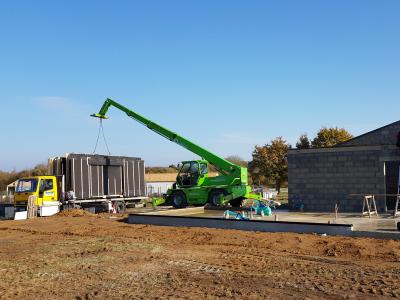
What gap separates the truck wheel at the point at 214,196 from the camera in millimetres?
25286

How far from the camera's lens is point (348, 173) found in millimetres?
20312

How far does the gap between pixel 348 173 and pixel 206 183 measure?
8.37m

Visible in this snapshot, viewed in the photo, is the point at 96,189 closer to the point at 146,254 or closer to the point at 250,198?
the point at 250,198

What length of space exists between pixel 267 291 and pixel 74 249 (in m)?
7.28

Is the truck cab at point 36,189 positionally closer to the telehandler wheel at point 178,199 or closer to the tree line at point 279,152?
the telehandler wheel at point 178,199

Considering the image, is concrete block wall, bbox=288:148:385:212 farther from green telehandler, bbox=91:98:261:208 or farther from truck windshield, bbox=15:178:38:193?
truck windshield, bbox=15:178:38:193

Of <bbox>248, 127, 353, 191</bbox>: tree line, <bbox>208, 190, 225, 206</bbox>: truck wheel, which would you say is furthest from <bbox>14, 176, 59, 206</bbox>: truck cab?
<bbox>248, 127, 353, 191</bbox>: tree line

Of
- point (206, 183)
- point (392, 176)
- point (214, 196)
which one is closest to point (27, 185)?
point (206, 183)

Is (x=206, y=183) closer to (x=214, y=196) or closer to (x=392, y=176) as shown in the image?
(x=214, y=196)

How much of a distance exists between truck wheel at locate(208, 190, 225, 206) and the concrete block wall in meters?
4.63

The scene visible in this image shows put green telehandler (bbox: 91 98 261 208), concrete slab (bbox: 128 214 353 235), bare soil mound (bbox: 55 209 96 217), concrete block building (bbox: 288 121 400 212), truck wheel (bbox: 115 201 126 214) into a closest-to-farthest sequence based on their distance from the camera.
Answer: concrete slab (bbox: 128 214 353 235), concrete block building (bbox: 288 121 400 212), bare soil mound (bbox: 55 209 96 217), green telehandler (bbox: 91 98 261 208), truck wheel (bbox: 115 201 126 214)

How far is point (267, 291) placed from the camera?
26.9ft

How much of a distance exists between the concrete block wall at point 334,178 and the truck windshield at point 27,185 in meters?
13.5

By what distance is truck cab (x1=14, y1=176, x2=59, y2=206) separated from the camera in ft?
82.3
